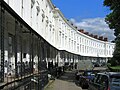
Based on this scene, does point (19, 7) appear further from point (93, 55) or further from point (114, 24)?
point (93, 55)

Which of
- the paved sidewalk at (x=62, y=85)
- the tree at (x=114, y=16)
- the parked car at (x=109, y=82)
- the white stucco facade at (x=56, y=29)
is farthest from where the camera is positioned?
the tree at (x=114, y=16)

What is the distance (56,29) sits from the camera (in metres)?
71.8

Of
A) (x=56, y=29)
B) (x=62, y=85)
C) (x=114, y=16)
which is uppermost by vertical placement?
(x=56, y=29)

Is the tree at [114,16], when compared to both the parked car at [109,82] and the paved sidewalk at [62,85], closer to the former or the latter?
the paved sidewalk at [62,85]

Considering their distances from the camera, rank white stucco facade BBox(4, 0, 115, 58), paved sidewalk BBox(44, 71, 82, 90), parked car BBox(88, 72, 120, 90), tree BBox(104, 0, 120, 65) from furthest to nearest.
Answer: tree BBox(104, 0, 120, 65)
white stucco facade BBox(4, 0, 115, 58)
paved sidewalk BBox(44, 71, 82, 90)
parked car BBox(88, 72, 120, 90)

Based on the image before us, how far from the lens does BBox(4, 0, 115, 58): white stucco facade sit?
1323 inches

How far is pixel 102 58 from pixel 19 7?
133682mm

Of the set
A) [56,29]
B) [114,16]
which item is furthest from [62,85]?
[56,29]

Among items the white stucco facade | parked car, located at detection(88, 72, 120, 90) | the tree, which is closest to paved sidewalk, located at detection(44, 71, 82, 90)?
the white stucco facade

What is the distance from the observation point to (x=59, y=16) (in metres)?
74.9

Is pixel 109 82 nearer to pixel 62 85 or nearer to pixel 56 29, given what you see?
pixel 62 85

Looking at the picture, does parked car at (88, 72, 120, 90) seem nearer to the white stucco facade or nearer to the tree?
the white stucco facade

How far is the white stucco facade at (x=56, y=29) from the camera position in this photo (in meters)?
33.6

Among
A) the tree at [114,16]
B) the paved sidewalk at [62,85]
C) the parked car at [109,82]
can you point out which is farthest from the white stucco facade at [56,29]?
the parked car at [109,82]
